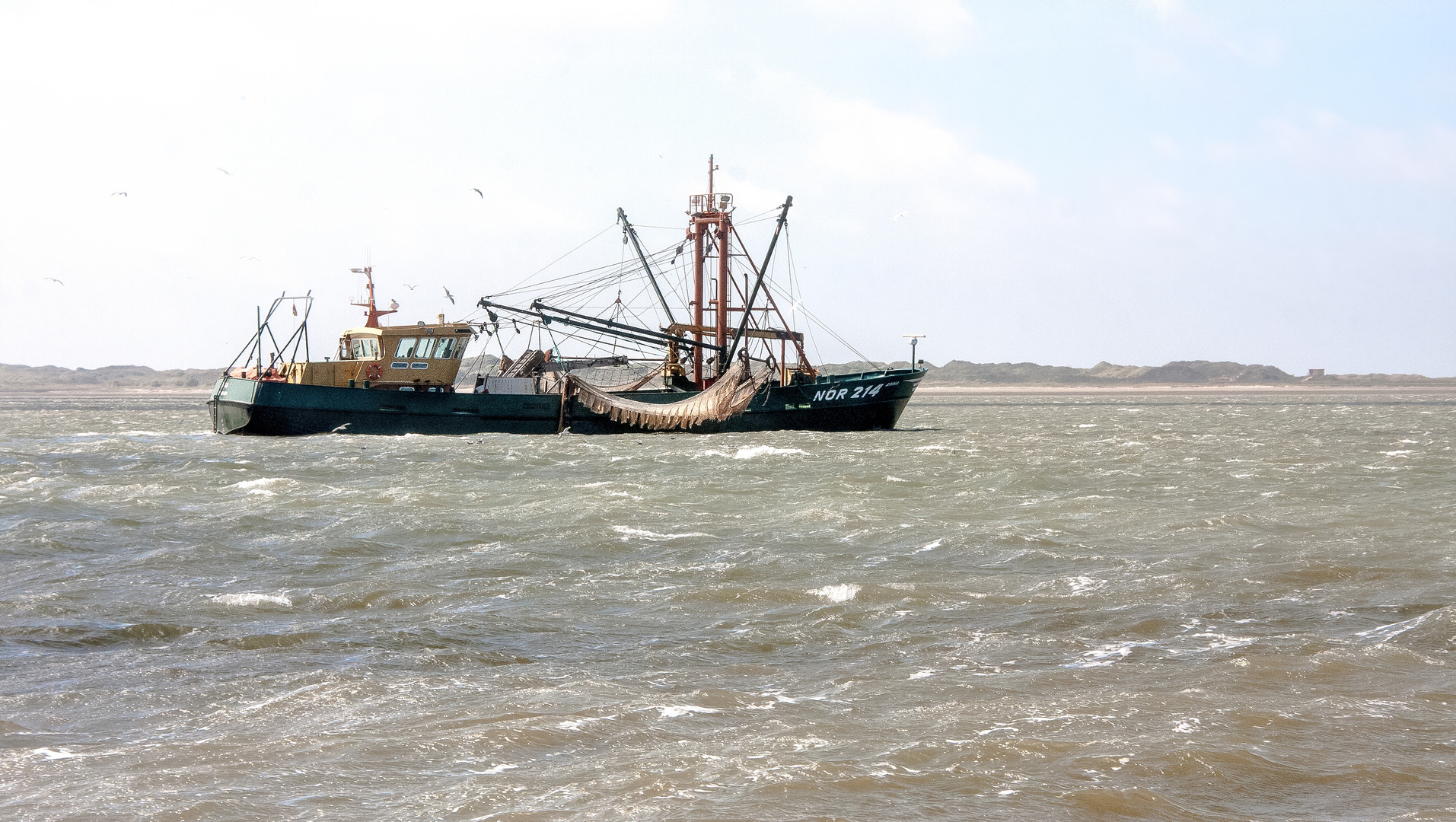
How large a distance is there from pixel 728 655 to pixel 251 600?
512 centimetres

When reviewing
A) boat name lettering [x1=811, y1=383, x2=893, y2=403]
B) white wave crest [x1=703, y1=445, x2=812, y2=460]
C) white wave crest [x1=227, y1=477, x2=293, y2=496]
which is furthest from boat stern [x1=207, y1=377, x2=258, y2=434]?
boat name lettering [x1=811, y1=383, x2=893, y2=403]

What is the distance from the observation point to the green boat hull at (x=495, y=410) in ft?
125

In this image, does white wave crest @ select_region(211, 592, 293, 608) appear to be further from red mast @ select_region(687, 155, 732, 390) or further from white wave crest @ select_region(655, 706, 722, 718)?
Answer: red mast @ select_region(687, 155, 732, 390)

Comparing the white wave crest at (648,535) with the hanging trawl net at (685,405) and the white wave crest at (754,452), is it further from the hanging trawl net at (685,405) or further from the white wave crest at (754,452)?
the hanging trawl net at (685,405)

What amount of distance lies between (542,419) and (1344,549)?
98.4 feet

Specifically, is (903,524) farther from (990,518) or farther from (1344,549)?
(1344,549)

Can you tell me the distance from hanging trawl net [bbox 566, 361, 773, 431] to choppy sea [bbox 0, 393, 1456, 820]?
56.8 feet

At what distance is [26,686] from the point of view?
8359 mm

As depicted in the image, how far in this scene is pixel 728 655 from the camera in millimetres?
9445

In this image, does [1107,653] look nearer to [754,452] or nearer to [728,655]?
[728,655]

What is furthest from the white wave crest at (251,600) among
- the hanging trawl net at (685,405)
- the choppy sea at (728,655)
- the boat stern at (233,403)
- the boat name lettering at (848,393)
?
the boat name lettering at (848,393)

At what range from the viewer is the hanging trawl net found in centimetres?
3894

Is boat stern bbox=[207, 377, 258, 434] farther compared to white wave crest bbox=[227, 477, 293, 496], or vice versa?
boat stern bbox=[207, 377, 258, 434]

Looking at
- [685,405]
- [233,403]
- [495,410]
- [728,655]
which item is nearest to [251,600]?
[728,655]
